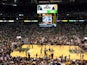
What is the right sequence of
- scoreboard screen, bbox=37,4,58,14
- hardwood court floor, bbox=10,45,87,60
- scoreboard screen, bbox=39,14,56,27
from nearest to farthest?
hardwood court floor, bbox=10,45,87,60
scoreboard screen, bbox=37,4,58,14
scoreboard screen, bbox=39,14,56,27

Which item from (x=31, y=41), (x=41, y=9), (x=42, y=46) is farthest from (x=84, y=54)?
(x=41, y=9)

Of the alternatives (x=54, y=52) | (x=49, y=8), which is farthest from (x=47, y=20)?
(x=54, y=52)

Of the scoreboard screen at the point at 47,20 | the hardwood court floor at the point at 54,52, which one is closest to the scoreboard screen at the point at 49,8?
the scoreboard screen at the point at 47,20

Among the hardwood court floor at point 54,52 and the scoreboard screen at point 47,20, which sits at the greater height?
the scoreboard screen at point 47,20

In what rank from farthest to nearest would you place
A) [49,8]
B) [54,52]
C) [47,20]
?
[47,20], [49,8], [54,52]

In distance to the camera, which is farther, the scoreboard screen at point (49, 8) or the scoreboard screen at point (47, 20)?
the scoreboard screen at point (47, 20)

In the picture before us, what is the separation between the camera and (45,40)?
43.9m

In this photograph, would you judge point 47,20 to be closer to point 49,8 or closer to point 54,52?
point 49,8

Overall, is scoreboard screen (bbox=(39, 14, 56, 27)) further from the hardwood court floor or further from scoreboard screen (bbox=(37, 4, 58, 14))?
the hardwood court floor

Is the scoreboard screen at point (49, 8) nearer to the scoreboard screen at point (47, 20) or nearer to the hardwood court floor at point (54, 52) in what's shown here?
the scoreboard screen at point (47, 20)

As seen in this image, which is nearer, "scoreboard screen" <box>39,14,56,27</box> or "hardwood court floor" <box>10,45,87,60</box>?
"hardwood court floor" <box>10,45,87,60</box>

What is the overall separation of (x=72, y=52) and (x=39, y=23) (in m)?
13.8

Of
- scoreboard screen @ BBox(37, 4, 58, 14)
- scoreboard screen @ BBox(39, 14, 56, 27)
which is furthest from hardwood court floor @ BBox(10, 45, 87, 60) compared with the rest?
scoreboard screen @ BBox(37, 4, 58, 14)

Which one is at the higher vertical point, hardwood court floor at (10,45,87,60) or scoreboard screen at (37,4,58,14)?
scoreboard screen at (37,4,58,14)
